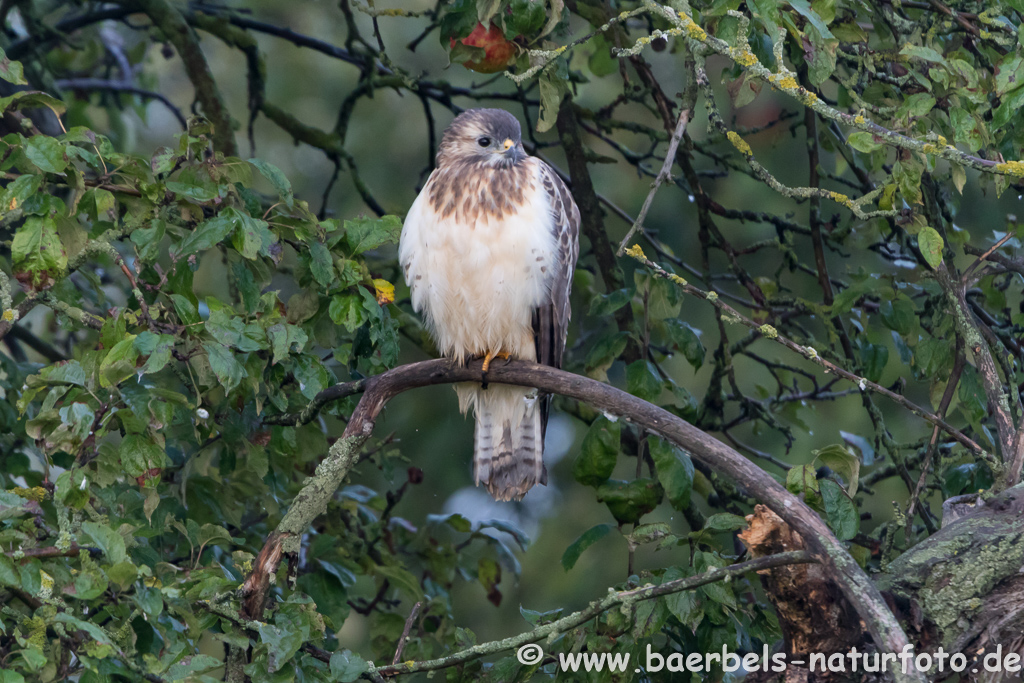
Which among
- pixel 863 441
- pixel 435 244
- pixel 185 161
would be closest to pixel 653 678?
pixel 863 441

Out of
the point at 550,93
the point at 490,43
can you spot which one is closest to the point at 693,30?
the point at 550,93

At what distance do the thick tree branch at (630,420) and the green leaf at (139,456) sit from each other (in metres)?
0.33

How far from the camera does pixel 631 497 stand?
2.62 m

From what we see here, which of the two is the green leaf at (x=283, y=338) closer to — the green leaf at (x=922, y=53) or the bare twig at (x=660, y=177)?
the bare twig at (x=660, y=177)

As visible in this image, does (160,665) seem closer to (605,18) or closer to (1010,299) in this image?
(605,18)

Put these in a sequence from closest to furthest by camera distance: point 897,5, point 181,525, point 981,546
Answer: point 981,546 < point 181,525 < point 897,5

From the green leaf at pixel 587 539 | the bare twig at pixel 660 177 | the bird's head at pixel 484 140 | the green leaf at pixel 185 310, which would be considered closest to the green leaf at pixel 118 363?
the green leaf at pixel 185 310

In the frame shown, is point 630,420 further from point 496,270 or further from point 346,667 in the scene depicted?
point 496,270

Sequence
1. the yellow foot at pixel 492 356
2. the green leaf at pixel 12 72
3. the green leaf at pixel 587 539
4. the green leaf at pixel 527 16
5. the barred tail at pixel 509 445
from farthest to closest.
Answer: the barred tail at pixel 509 445 < the yellow foot at pixel 492 356 < the green leaf at pixel 587 539 < the green leaf at pixel 527 16 < the green leaf at pixel 12 72

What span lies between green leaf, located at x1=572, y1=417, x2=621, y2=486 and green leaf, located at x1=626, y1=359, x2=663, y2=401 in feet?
0.64

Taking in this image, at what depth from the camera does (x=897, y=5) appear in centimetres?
251

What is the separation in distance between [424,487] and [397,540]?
1.28 metres

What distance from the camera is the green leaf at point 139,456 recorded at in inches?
78.3

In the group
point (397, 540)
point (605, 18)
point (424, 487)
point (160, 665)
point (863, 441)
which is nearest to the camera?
point (160, 665)
